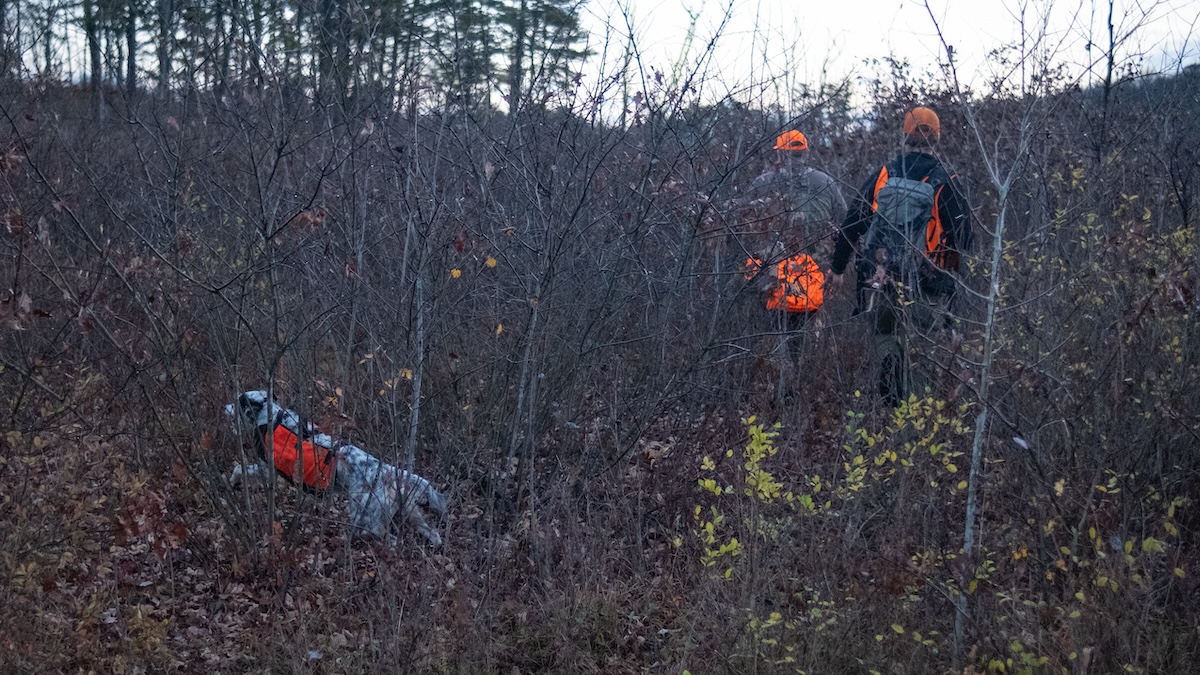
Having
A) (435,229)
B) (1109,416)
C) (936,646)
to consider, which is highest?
(435,229)

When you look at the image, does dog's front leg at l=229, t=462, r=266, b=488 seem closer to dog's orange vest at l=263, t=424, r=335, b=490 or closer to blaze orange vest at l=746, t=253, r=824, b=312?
dog's orange vest at l=263, t=424, r=335, b=490

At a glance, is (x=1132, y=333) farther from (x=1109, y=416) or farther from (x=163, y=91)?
(x=163, y=91)

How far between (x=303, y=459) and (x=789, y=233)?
9.99ft

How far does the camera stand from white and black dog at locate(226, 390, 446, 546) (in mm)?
4594

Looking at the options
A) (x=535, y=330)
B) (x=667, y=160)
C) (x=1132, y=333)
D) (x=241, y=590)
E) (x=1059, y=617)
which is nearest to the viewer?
(x=1059, y=617)

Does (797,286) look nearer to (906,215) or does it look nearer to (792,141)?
(906,215)

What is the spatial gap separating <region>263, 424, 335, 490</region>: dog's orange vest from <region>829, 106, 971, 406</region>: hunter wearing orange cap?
2.79m

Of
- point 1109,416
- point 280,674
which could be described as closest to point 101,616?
point 280,674

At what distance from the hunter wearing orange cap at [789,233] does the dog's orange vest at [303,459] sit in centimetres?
223

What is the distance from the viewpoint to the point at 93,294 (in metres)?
3.88

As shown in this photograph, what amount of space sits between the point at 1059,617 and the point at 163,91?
5833 mm

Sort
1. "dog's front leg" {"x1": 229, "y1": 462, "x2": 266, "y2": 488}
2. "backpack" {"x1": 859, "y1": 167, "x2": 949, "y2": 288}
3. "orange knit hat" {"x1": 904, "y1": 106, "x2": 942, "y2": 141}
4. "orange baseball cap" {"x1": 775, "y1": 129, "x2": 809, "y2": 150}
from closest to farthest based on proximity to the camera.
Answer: "dog's front leg" {"x1": 229, "y1": 462, "x2": 266, "y2": 488} → "orange knit hat" {"x1": 904, "y1": 106, "x2": 942, "y2": 141} → "backpack" {"x1": 859, "y1": 167, "x2": 949, "y2": 288} → "orange baseball cap" {"x1": 775, "y1": 129, "x2": 809, "y2": 150}

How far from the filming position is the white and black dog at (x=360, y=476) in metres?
4.59

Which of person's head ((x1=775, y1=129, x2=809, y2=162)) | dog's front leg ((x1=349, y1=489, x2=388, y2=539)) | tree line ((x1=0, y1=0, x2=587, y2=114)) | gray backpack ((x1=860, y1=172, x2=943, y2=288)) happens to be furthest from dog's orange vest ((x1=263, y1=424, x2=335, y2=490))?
person's head ((x1=775, y1=129, x2=809, y2=162))
